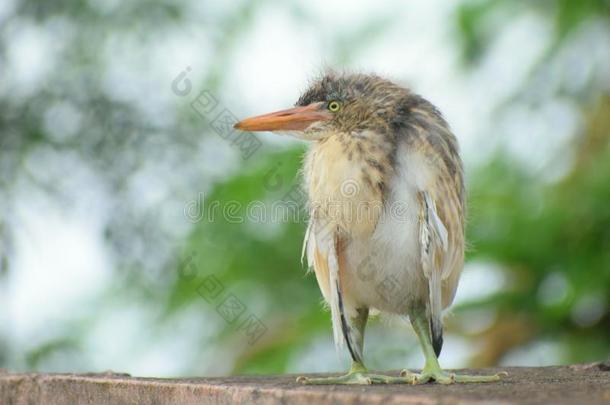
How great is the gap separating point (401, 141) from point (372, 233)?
6.9 inches

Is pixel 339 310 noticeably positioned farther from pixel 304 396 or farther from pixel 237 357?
pixel 237 357

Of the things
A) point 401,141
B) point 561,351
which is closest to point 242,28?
point 561,351

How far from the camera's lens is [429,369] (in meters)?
1.65

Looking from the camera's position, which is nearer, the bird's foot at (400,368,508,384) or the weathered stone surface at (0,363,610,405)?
the weathered stone surface at (0,363,610,405)

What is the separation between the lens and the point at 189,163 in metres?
Answer: 3.63

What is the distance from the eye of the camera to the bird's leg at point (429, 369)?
5.30 feet

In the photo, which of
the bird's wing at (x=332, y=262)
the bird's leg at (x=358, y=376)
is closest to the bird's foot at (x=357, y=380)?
the bird's leg at (x=358, y=376)

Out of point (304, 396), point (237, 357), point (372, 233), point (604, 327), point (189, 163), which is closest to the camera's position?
point (304, 396)

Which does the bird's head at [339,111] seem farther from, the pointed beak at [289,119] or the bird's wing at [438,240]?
the bird's wing at [438,240]

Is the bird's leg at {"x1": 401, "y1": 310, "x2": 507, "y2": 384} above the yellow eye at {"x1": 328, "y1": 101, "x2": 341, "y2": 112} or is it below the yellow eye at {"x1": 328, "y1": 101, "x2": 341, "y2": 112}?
below

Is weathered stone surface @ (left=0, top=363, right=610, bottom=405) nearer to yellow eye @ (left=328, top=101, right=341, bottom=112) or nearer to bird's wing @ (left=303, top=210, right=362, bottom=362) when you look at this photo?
bird's wing @ (left=303, top=210, right=362, bottom=362)

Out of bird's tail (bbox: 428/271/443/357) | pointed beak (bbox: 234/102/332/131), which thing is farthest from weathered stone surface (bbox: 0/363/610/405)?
pointed beak (bbox: 234/102/332/131)

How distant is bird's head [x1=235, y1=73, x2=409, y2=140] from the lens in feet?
5.81

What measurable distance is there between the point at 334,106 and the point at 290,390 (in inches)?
26.4
